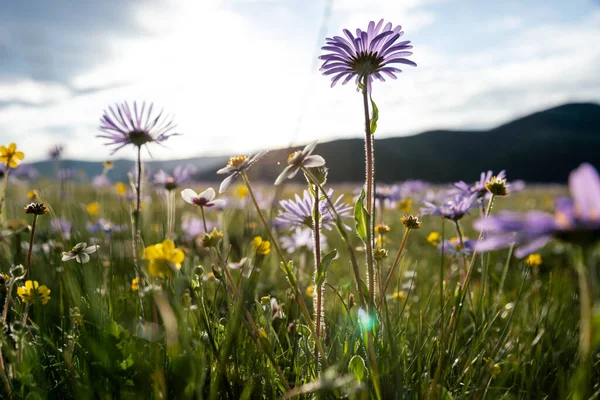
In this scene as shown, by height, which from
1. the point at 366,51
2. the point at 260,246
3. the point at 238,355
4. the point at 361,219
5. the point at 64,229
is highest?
the point at 366,51

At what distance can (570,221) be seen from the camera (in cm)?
67

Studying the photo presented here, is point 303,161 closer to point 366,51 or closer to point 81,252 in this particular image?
point 366,51

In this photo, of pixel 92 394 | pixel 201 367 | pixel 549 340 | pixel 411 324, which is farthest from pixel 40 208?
pixel 549 340

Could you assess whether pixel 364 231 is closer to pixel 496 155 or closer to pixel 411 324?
pixel 411 324

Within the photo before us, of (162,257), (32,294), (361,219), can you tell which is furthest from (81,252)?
(361,219)

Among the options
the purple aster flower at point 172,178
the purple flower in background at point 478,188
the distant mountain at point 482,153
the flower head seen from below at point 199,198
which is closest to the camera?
the flower head seen from below at point 199,198

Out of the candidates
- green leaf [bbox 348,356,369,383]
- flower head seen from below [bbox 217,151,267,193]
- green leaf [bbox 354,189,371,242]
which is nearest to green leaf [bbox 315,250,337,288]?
green leaf [bbox 354,189,371,242]

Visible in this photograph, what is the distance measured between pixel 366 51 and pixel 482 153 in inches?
2762

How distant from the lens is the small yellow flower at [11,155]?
1978 mm

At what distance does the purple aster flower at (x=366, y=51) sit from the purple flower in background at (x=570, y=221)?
89cm

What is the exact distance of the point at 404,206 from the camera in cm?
329

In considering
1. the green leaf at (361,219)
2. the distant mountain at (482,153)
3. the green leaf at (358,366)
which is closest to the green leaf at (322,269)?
the green leaf at (361,219)

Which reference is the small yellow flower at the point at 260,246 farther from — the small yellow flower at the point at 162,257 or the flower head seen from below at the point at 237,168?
the small yellow flower at the point at 162,257

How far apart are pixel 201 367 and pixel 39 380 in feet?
2.21
